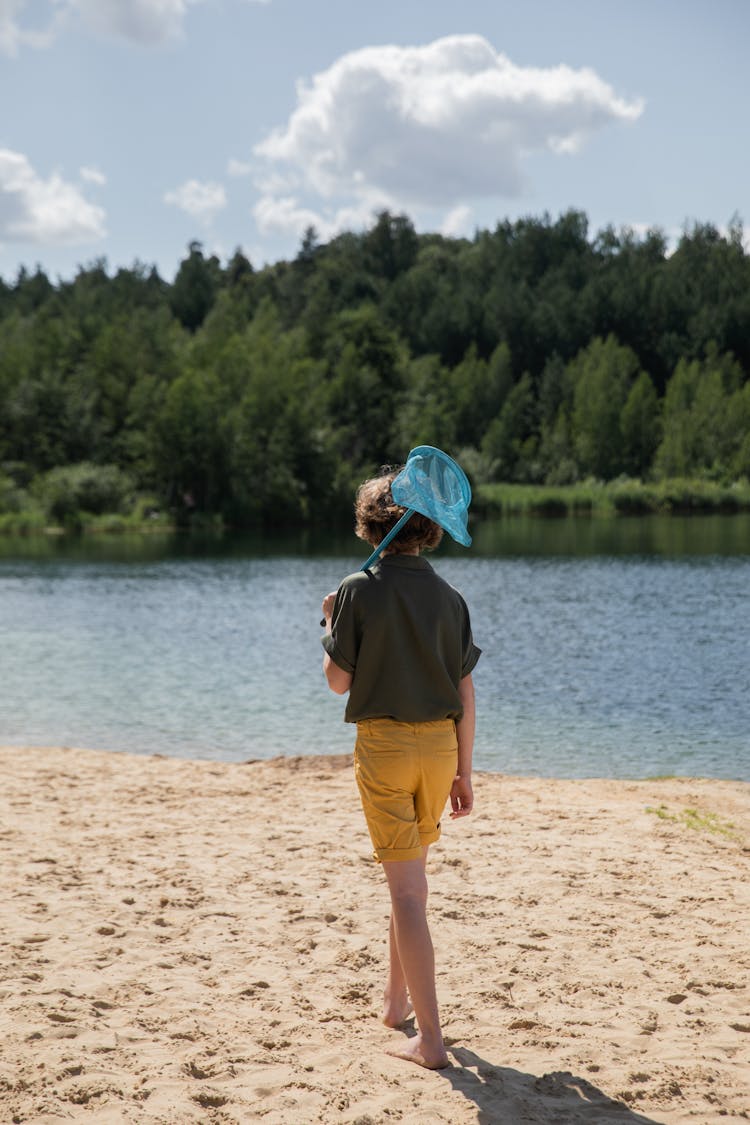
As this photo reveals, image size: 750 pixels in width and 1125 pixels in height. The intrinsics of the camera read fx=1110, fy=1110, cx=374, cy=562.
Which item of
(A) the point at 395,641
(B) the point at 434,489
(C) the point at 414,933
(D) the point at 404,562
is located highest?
(B) the point at 434,489

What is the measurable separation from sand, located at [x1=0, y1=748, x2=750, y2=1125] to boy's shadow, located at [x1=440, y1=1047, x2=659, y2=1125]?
1cm

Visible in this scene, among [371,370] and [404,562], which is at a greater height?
[371,370]

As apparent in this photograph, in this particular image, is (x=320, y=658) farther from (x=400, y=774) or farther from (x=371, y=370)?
(x=371, y=370)

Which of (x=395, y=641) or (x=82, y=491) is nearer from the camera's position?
(x=395, y=641)

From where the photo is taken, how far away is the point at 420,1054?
441 centimetres

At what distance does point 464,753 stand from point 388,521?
3.17ft

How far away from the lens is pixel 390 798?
13.8 feet

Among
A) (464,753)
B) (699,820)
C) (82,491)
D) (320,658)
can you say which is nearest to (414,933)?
(464,753)

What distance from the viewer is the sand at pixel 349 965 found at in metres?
4.17

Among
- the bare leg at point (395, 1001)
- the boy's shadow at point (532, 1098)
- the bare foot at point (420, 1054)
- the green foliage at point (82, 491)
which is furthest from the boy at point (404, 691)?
the green foliage at point (82, 491)

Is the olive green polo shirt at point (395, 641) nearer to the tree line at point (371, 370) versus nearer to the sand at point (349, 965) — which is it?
the sand at point (349, 965)

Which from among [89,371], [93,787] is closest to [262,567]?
[93,787]

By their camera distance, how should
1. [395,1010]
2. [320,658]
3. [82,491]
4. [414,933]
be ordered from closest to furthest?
[414,933] → [395,1010] → [320,658] → [82,491]

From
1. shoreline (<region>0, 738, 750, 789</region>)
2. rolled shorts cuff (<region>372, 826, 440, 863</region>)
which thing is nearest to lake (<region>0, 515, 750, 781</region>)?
shoreline (<region>0, 738, 750, 789</region>)
